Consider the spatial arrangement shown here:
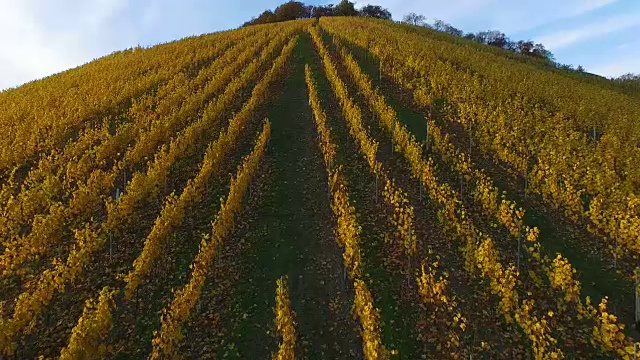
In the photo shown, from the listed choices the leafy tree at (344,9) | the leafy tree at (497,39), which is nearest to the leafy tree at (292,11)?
the leafy tree at (344,9)

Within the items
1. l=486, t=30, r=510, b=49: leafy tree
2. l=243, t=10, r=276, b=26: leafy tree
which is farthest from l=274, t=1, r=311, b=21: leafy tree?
l=486, t=30, r=510, b=49: leafy tree

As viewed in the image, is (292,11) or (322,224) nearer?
(322,224)

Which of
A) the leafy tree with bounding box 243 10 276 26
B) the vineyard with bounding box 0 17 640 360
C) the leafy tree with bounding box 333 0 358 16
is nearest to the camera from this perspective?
the vineyard with bounding box 0 17 640 360

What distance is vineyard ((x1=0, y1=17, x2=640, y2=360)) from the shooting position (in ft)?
30.8

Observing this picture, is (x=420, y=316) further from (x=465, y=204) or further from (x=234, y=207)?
(x=234, y=207)

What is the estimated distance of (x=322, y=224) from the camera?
1383 centimetres

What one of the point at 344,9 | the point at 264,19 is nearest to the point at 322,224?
the point at 264,19

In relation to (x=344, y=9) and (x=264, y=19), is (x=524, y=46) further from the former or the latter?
(x=264, y=19)

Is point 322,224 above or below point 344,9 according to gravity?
below

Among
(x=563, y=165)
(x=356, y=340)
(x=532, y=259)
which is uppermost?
(x=563, y=165)

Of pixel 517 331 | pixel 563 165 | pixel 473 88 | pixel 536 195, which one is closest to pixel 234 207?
pixel 517 331

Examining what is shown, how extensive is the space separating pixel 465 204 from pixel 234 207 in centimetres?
772

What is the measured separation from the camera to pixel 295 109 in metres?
23.8

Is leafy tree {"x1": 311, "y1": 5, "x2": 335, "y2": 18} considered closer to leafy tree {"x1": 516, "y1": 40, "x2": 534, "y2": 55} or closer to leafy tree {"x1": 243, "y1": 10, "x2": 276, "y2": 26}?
leafy tree {"x1": 243, "y1": 10, "x2": 276, "y2": 26}
